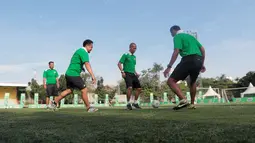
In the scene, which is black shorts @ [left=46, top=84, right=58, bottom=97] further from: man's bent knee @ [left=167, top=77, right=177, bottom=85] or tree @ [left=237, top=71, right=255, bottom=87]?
tree @ [left=237, top=71, right=255, bottom=87]

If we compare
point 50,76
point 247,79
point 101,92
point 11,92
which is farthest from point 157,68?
point 50,76

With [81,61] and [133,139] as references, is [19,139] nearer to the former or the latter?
[133,139]

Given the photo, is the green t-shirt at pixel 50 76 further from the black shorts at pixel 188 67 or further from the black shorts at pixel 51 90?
the black shorts at pixel 188 67

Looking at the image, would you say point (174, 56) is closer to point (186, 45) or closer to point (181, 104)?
point (186, 45)

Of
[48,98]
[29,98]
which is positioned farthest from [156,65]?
[48,98]

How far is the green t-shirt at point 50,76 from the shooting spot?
10672mm

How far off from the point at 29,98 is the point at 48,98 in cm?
2972

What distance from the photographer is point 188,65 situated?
553 cm

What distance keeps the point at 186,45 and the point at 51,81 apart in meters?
6.71

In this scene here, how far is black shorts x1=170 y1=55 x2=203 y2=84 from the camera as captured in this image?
553cm

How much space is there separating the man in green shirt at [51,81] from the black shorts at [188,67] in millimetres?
6327

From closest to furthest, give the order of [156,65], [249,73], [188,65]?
1. [188,65]
2. [156,65]
3. [249,73]

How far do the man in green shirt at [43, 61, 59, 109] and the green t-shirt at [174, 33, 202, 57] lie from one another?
21.1 feet

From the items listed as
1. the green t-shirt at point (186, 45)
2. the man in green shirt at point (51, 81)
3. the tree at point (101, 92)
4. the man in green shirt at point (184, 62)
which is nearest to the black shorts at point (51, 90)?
the man in green shirt at point (51, 81)
